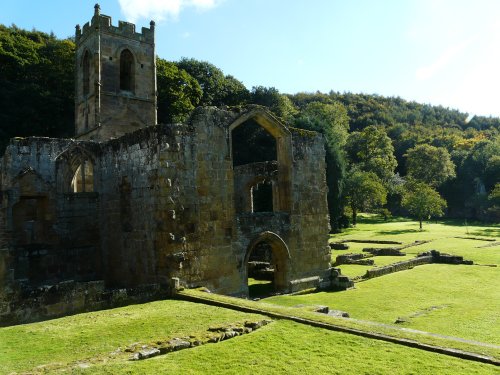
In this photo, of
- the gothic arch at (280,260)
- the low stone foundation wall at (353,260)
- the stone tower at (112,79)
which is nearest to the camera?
the gothic arch at (280,260)

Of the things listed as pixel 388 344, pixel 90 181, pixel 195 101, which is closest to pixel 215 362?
pixel 388 344

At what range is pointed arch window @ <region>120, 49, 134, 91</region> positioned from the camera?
1089 inches

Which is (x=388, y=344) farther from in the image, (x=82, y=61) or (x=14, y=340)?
(x=82, y=61)

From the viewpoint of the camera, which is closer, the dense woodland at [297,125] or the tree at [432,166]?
the dense woodland at [297,125]

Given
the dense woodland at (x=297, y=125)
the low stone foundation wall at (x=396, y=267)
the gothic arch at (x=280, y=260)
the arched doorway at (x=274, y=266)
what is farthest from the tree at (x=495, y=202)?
the gothic arch at (x=280, y=260)

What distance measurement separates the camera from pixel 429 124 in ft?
341

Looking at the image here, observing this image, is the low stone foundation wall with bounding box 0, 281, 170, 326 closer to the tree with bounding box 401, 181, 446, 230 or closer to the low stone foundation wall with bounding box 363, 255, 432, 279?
the low stone foundation wall with bounding box 363, 255, 432, 279

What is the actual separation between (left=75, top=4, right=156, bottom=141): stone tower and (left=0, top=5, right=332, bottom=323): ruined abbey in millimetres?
6798

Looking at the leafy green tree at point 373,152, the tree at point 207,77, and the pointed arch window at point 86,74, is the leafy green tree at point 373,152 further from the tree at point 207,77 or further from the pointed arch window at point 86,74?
the pointed arch window at point 86,74

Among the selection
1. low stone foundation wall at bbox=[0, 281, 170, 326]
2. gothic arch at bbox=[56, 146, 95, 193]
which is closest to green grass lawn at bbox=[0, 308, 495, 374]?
low stone foundation wall at bbox=[0, 281, 170, 326]

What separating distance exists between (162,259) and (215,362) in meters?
5.87

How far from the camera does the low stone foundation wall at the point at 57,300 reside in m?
8.92

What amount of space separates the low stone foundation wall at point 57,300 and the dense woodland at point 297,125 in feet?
39.2

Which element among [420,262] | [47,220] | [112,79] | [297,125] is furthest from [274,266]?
[297,125]
